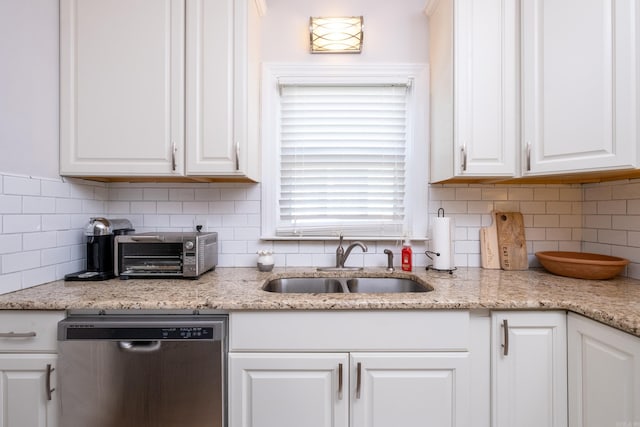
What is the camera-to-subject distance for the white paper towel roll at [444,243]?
1743mm

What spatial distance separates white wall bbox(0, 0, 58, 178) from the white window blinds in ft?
3.81

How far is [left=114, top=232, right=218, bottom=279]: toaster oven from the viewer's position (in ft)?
5.12

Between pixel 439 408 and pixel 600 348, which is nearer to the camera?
Result: pixel 600 348

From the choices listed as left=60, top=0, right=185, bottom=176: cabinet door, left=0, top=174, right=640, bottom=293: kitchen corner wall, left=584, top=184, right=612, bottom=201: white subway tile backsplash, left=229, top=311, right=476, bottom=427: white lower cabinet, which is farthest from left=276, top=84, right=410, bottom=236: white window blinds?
left=584, top=184, right=612, bottom=201: white subway tile backsplash

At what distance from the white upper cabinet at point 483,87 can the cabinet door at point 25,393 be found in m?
2.04

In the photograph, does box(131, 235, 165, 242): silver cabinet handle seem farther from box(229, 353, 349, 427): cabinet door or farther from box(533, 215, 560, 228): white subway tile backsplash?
box(533, 215, 560, 228): white subway tile backsplash

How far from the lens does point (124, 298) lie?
124cm

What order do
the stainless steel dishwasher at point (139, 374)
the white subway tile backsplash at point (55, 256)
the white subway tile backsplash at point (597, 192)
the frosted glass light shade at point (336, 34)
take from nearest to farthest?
1. the stainless steel dishwasher at point (139, 374)
2. the white subway tile backsplash at point (55, 256)
3. the white subway tile backsplash at point (597, 192)
4. the frosted glass light shade at point (336, 34)

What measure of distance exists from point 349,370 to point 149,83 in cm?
164

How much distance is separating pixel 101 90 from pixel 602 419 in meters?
2.52

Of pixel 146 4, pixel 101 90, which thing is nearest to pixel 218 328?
pixel 101 90

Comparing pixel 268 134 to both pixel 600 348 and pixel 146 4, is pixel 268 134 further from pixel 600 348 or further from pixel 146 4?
pixel 600 348

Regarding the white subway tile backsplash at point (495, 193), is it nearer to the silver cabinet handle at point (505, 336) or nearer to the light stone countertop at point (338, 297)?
the light stone countertop at point (338, 297)

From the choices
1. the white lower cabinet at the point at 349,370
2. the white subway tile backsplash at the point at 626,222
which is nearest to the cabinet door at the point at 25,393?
the white lower cabinet at the point at 349,370
